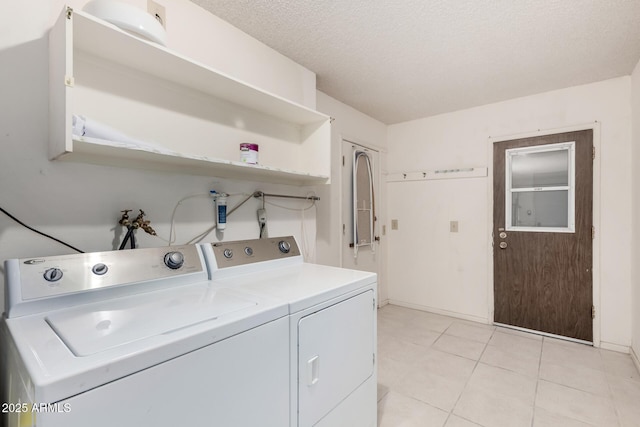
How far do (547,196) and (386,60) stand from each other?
2.06 m

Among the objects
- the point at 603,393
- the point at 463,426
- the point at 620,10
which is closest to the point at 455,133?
the point at 620,10

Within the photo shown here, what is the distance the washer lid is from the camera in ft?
2.49

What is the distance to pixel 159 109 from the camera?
1529 mm

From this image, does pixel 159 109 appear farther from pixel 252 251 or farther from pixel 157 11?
pixel 252 251

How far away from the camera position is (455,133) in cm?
340

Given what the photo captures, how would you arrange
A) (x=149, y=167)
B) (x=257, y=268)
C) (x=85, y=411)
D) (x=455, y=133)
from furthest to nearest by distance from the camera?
(x=455, y=133) < (x=257, y=268) < (x=149, y=167) < (x=85, y=411)

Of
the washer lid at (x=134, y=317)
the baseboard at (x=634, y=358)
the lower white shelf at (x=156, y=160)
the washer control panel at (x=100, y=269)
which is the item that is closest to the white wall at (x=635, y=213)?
the baseboard at (x=634, y=358)

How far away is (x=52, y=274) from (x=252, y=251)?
83 cm

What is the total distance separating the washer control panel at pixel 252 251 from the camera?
1.49 meters

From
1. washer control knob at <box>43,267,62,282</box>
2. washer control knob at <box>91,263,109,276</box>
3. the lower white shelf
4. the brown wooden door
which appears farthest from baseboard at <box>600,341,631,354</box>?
washer control knob at <box>43,267,62,282</box>

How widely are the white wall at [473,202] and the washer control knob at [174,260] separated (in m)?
2.97

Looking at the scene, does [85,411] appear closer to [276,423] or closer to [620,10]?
[276,423]

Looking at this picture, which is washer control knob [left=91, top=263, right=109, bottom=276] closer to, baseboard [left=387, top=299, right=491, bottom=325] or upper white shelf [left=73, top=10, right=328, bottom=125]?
upper white shelf [left=73, top=10, right=328, bottom=125]

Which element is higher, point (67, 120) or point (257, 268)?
point (67, 120)
